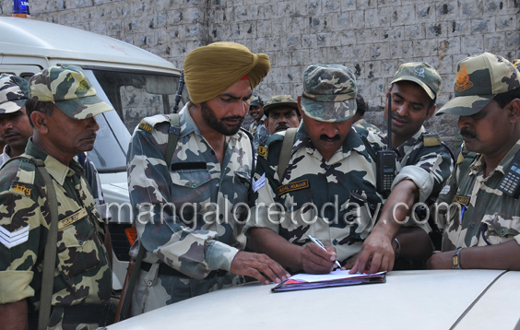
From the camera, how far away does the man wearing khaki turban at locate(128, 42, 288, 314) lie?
2.16 meters

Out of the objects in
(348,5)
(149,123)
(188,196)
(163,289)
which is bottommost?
(163,289)

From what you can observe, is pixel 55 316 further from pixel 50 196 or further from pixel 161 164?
pixel 161 164

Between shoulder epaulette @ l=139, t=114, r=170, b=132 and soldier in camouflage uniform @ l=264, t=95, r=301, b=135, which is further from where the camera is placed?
soldier in camouflage uniform @ l=264, t=95, r=301, b=135

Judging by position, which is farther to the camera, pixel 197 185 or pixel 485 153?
pixel 197 185

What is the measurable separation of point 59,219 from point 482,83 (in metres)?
1.92

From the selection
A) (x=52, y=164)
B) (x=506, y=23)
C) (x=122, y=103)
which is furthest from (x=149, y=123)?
(x=506, y=23)

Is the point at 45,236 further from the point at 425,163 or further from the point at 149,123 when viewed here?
the point at 425,163

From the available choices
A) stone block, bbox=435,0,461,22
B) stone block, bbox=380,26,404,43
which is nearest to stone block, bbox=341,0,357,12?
stone block, bbox=380,26,404,43

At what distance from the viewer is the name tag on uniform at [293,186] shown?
244 centimetres

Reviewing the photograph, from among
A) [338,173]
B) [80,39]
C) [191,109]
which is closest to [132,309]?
[191,109]

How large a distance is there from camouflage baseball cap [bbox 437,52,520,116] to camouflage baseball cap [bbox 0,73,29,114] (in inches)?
103

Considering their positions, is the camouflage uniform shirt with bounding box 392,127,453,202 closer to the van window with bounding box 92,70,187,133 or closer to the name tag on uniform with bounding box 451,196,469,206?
the name tag on uniform with bounding box 451,196,469,206

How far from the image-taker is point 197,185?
2.31 meters

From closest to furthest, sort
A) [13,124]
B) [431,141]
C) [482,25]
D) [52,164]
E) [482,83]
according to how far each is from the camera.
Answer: [482,83], [52,164], [431,141], [13,124], [482,25]
